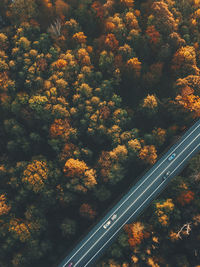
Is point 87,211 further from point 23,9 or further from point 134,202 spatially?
point 23,9

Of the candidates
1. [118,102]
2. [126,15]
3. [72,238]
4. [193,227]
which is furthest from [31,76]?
[193,227]

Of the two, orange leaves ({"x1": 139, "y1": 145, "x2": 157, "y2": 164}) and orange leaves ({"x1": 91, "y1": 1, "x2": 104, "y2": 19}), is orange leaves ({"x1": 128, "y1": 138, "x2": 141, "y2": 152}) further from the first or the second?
orange leaves ({"x1": 91, "y1": 1, "x2": 104, "y2": 19})

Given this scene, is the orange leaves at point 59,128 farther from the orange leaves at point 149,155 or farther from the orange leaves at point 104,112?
the orange leaves at point 149,155

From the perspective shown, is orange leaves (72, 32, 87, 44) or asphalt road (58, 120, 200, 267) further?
orange leaves (72, 32, 87, 44)

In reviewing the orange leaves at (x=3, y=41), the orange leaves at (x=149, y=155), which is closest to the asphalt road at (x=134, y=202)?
the orange leaves at (x=149, y=155)

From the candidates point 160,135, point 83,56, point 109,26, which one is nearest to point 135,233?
point 160,135

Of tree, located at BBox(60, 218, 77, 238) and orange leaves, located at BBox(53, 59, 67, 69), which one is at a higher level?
orange leaves, located at BBox(53, 59, 67, 69)

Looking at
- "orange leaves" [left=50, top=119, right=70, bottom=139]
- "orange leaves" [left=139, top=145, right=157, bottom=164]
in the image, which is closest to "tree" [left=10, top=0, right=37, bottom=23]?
"orange leaves" [left=50, top=119, right=70, bottom=139]

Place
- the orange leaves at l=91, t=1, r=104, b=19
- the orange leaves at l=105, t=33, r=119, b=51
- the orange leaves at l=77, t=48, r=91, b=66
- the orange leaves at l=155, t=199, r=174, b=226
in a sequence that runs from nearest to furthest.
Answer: the orange leaves at l=155, t=199, r=174, b=226 < the orange leaves at l=77, t=48, r=91, b=66 < the orange leaves at l=105, t=33, r=119, b=51 < the orange leaves at l=91, t=1, r=104, b=19
